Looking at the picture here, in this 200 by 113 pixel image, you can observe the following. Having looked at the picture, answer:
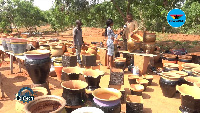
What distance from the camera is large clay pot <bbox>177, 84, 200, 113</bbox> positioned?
2.74 m

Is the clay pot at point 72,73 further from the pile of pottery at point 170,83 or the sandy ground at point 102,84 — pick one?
the pile of pottery at point 170,83

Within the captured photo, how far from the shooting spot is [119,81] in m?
3.99

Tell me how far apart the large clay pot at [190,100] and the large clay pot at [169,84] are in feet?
2.53

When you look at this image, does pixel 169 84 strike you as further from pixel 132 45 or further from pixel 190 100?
pixel 132 45

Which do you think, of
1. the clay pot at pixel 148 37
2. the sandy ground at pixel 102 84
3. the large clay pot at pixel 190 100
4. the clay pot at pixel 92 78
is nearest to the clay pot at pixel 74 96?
the clay pot at pixel 92 78

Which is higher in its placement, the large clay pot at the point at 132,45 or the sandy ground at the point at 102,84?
the large clay pot at the point at 132,45

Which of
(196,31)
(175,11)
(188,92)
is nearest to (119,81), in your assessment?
(188,92)

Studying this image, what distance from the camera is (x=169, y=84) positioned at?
12.7 feet

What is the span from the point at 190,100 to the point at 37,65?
10.2 ft

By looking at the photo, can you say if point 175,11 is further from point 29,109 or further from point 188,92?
point 29,109

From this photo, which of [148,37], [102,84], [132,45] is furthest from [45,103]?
[148,37]

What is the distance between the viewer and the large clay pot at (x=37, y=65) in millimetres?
3256

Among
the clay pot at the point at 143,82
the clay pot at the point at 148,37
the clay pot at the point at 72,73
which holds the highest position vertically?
the clay pot at the point at 148,37

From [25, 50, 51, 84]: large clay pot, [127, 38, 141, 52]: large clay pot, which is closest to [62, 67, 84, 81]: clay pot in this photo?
[25, 50, 51, 84]: large clay pot
